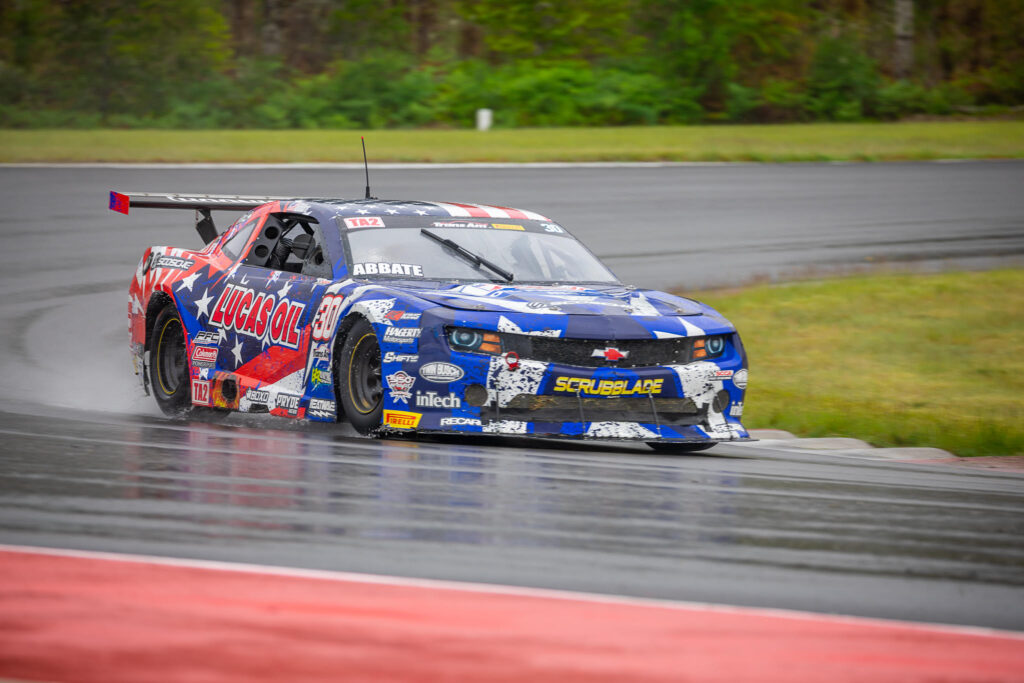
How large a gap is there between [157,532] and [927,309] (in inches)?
439

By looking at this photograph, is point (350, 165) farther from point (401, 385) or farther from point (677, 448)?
point (401, 385)

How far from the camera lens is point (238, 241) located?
9539 mm

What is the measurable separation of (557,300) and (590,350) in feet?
1.44

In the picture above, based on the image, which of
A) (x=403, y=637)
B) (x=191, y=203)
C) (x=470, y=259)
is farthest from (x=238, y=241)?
(x=403, y=637)

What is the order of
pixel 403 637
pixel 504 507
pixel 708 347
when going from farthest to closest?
pixel 708 347, pixel 504 507, pixel 403 637

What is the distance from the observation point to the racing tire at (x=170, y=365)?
9.59 m

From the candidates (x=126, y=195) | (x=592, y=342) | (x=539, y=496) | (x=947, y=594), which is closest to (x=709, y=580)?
(x=947, y=594)

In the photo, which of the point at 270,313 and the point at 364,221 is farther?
the point at 364,221

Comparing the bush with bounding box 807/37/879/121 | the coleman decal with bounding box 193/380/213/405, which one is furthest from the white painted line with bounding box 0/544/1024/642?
the bush with bounding box 807/37/879/121

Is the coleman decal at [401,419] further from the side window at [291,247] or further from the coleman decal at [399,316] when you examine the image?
the side window at [291,247]

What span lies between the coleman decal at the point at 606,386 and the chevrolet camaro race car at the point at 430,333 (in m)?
0.01

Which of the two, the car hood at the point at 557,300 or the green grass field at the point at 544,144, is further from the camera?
the green grass field at the point at 544,144

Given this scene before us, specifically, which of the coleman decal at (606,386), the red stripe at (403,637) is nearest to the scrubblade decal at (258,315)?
the coleman decal at (606,386)

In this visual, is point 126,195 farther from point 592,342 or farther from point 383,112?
point 383,112
